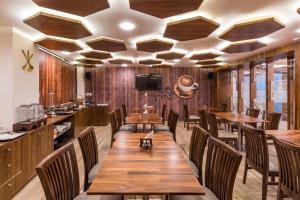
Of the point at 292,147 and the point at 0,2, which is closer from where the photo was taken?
the point at 292,147

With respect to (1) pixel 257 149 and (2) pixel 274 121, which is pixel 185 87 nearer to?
(2) pixel 274 121

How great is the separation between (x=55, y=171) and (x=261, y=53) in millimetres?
6630

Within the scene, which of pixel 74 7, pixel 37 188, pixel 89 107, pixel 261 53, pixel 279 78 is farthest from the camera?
pixel 89 107

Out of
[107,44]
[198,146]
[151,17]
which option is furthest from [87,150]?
[107,44]

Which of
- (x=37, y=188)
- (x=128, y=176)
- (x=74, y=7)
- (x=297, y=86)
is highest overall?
(x=74, y=7)

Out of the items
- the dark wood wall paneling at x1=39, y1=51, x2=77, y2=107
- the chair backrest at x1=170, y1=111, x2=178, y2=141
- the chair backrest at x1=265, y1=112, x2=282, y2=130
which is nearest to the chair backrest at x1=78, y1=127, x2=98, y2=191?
the chair backrest at x1=170, y1=111, x2=178, y2=141

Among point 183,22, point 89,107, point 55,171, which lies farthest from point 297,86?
point 89,107

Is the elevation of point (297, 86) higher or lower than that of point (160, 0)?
lower

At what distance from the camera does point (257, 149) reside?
3000 millimetres

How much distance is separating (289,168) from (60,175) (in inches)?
80.6

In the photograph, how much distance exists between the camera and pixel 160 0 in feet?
9.16

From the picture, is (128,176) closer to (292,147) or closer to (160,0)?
(292,147)

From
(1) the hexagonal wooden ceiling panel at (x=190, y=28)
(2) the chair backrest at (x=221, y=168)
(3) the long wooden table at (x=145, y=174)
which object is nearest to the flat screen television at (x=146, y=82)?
(1) the hexagonal wooden ceiling panel at (x=190, y=28)

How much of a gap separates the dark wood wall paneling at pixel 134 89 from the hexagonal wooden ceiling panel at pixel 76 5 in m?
7.45
